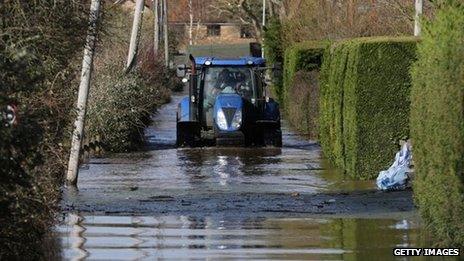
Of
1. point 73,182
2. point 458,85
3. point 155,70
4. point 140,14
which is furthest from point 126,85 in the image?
point 458,85

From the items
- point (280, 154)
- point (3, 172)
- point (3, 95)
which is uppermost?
point (3, 95)

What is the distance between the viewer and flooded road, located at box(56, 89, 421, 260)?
12.2 metres

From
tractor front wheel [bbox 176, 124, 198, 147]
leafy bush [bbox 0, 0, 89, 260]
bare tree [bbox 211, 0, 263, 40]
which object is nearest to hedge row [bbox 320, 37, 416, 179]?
leafy bush [bbox 0, 0, 89, 260]

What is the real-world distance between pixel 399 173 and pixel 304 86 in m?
15.0

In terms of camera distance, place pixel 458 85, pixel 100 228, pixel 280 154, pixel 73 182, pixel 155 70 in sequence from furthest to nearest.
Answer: pixel 155 70, pixel 280 154, pixel 73 182, pixel 100 228, pixel 458 85

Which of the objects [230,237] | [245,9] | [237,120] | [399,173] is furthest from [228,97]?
[245,9]

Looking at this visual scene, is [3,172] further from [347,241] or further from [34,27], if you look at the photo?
[347,241]

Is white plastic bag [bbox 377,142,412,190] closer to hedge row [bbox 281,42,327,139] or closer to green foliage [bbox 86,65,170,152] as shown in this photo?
green foliage [bbox 86,65,170,152]

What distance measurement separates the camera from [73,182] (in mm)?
18953

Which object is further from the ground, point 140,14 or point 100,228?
point 140,14

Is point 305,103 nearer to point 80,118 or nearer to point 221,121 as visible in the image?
point 221,121

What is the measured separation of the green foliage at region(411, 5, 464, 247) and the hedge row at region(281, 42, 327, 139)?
16.7m

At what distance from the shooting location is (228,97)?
27234mm

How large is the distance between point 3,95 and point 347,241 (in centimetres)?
498
